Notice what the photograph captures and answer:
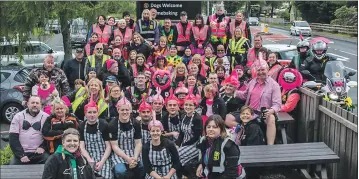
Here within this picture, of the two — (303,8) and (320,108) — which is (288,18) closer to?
(303,8)

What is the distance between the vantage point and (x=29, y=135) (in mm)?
7793

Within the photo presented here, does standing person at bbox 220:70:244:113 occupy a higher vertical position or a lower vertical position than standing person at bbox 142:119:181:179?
higher

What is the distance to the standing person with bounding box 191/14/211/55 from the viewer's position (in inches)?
498

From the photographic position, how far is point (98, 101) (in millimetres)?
8328

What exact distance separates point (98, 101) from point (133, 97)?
1.02 m

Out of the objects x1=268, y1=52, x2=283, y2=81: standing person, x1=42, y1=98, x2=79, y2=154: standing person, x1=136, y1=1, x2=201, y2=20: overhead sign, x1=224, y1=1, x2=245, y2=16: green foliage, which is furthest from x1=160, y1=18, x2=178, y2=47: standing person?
x1=224, y1=1, x2=245, y2=16: green foliage

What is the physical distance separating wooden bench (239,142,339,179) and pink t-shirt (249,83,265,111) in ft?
3.09

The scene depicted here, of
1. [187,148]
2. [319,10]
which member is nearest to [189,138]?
[187,148]

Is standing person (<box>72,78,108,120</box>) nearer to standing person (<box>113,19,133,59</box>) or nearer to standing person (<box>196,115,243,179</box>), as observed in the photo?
standing person (<box>196,115,243,179</box>)

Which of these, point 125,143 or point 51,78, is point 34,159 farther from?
point 51,78

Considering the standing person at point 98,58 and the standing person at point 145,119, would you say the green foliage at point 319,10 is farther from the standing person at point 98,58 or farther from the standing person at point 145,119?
the standing person at point 145,119

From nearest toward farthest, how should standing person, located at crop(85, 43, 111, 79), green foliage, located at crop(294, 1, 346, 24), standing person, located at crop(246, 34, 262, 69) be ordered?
1. standing person, located at crop(85, 43, 111, 79)
2. standing person, located at crop(246, 34, 262, 69)
3. green foliage, located at crop(294, 1, 346, 24)

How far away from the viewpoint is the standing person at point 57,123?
25.2 feet

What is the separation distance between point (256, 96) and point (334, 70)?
1.94 metres
